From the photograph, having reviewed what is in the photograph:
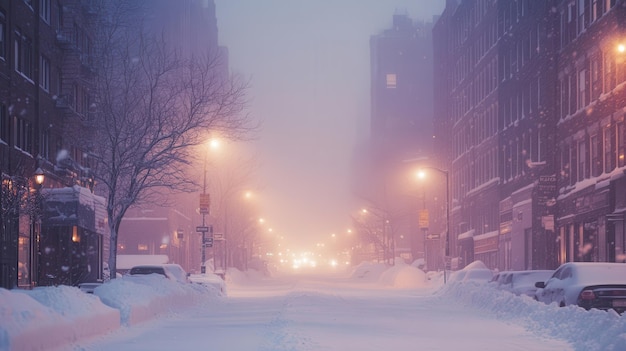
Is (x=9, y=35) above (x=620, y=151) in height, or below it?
above

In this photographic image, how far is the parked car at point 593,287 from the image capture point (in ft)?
70.3

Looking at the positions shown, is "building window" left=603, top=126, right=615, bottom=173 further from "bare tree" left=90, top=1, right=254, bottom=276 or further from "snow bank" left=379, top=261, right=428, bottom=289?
"snow bank" left=379, top=261, right=428, bottom=289

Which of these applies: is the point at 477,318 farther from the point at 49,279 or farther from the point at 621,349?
the point at 49,279

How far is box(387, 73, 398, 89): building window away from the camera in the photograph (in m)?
194

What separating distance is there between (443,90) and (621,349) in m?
80.3

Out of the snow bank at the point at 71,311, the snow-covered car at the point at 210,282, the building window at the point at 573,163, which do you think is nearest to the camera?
the snow bank at the point at 71,311

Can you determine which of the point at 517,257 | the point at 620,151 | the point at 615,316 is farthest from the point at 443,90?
the point at 615,316

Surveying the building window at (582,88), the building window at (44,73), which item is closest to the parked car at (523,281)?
the building window at (582,88)

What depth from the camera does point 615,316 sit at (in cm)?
1667

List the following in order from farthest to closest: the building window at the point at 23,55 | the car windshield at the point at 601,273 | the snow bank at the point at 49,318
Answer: the building window at the point at 23,55 < the car windshield at the point at 601,273 < the snow bank at the point at 49,318

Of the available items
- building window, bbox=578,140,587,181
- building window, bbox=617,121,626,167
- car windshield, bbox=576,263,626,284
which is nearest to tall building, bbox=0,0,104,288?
car windshield, bbox=576,263,626,284

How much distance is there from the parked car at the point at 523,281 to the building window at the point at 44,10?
23161 millimetres

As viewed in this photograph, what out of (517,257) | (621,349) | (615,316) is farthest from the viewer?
(517,257)

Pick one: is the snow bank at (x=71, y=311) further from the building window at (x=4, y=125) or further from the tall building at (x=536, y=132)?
the tall building at (x=536, y=132)
